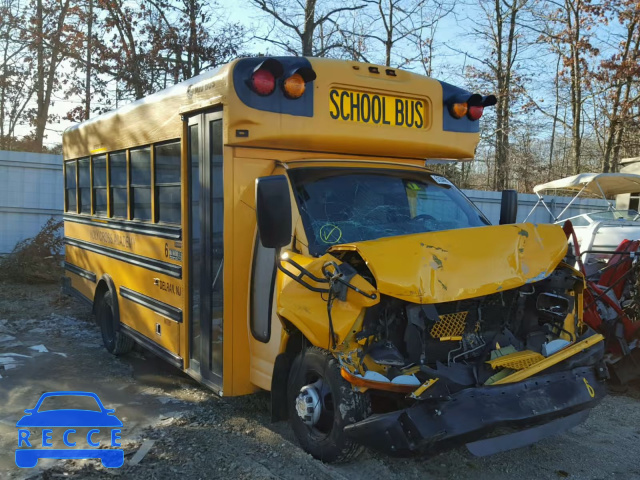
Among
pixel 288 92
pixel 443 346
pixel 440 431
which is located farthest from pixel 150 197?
pixel 440 431

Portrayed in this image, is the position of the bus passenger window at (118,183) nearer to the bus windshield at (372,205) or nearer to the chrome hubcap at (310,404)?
the bus windshield at (372,205)

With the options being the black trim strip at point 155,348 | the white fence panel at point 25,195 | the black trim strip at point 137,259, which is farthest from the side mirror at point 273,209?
the white fence panel at point 25,195

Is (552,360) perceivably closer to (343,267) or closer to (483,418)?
(483,418)

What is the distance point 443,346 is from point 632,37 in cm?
1973

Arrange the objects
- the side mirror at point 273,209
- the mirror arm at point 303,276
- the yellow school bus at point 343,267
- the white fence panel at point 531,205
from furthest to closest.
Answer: the white fence panel at point 531,205 → the side mirror at point 273,209 → the mirror arm at point 303,276 → the yellow school bus at point 343,267

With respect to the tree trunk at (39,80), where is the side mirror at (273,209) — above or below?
below

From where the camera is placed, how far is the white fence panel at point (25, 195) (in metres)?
11.2

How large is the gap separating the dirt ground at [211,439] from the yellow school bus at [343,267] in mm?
334

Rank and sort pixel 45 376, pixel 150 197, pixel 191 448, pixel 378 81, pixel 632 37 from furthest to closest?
pixel 632 37 → pixel 45 376 → pixel 150 197 → pixel 378 81 → pixel 191 448

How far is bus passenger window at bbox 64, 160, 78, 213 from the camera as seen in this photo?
24.6 feet

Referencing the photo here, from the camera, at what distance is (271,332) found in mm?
3787

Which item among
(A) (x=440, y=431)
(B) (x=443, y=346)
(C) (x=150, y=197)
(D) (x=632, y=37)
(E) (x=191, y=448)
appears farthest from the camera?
(D) (x=632, y=37)

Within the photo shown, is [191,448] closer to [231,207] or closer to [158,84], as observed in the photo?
[231,207]

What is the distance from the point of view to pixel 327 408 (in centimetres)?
337
